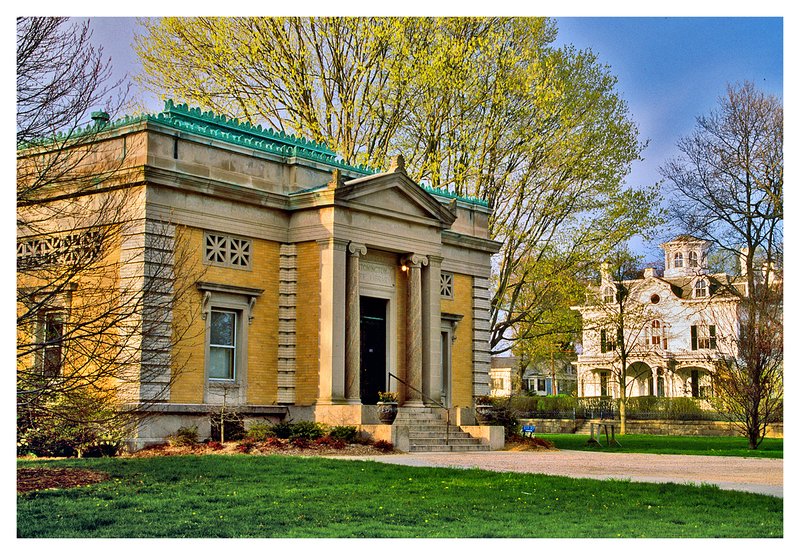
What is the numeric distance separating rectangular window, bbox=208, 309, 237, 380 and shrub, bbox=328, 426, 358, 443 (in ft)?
9.49

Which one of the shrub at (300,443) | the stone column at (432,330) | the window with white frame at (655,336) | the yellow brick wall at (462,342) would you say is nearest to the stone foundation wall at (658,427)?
the window with white frame at (655,336)

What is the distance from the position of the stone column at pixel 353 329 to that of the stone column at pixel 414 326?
2.22 meters

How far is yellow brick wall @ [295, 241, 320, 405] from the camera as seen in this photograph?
998 inches

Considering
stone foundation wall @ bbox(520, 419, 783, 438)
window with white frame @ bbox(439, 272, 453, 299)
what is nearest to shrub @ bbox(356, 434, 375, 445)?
window with white frame @ bbox(439, 272, 453, 299)

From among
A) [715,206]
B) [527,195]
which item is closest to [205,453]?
[527,195]

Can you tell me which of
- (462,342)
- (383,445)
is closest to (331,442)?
(383,445)

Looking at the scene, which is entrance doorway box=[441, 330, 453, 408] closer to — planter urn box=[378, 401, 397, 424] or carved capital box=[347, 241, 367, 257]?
planter urn box=[378, 401, 397, 424]

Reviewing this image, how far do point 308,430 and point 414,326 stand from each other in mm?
5131

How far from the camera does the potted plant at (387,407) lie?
2539 cm

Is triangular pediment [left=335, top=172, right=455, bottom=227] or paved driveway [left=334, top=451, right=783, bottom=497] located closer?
paved driveway [left=334, top=451, right=783, bottom=497]

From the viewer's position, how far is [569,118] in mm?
34375

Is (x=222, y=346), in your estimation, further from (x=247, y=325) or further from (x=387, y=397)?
(x=387, y=397)

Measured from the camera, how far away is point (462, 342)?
31328 millimetres

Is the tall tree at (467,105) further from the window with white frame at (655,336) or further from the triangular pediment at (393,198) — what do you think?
the window with white frame at (655,336)
